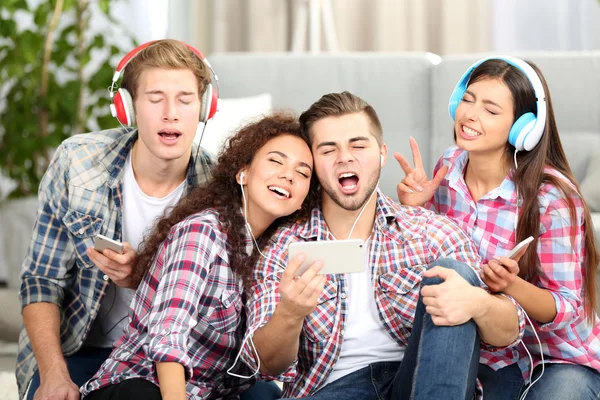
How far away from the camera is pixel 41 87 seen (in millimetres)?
3699

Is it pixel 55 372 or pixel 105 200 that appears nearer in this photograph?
pixel 55 372

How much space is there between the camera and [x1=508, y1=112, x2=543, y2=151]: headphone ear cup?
70.2 inches

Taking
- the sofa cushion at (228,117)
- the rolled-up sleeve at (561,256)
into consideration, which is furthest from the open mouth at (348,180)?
the sofa cushion at (228,117)

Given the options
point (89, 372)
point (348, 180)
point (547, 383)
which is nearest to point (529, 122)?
point (348, 180)

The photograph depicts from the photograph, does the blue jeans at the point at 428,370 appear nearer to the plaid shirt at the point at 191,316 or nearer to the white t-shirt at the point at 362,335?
the white t-shirt at the point at 362,335

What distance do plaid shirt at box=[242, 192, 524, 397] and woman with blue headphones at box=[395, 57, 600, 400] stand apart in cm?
12

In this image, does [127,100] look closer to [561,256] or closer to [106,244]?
[106,244]

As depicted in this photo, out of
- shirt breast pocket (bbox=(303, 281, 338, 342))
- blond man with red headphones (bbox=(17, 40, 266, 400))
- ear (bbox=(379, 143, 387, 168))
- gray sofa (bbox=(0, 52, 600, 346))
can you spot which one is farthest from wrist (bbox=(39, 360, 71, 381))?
gray sofa (bbox=(0, 52, 600, 346))

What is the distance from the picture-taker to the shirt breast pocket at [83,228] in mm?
1871

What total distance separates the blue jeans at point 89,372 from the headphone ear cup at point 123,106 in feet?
1.97

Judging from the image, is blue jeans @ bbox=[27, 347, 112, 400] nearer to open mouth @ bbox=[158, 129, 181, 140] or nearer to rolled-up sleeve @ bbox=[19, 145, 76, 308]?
rolled-up sleeve @ bbox=[19, 145, 76, 308]

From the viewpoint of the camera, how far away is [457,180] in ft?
6.38

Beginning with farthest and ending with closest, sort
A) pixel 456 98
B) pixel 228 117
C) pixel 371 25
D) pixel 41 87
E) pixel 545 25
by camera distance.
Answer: pixel 371 25, pixel 545 25, pixel 41 87, pixel 228 117, pixel 456 98

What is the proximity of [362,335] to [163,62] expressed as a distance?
822 millimetres
